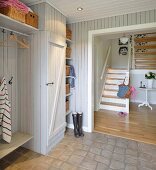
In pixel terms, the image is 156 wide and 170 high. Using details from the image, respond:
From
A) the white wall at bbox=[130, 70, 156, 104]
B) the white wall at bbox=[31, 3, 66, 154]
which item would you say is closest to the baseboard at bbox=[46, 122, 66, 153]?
the white wall at bbox=[31, 3, 66, 154]

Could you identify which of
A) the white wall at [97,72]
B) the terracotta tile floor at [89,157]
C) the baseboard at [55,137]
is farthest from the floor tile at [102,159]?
the white wall at [97,72]

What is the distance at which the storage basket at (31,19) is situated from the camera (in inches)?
87.4

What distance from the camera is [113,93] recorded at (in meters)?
5.56

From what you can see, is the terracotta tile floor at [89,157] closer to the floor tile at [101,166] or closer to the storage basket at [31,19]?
the floor tile at [101,166]

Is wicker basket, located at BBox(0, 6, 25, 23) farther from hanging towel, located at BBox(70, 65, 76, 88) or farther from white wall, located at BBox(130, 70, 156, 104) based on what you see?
white wall, located at BBox(130, 70, 156, 104)

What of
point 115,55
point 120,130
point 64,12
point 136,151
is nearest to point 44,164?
point 136,151

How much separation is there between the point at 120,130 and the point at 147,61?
388 centimetres

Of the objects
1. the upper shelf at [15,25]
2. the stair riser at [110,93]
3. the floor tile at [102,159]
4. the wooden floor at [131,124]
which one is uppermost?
the upper shelf at [15,25]

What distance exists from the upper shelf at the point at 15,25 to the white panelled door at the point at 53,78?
1.29 ft

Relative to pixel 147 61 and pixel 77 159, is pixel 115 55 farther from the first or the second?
pixel 77 159

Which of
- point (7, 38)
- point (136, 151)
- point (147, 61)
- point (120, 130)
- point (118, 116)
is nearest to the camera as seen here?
point (7, 38)

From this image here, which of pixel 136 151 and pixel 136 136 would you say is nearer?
pixel 136 151

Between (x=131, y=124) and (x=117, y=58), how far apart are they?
378 cm

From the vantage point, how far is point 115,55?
693cm
